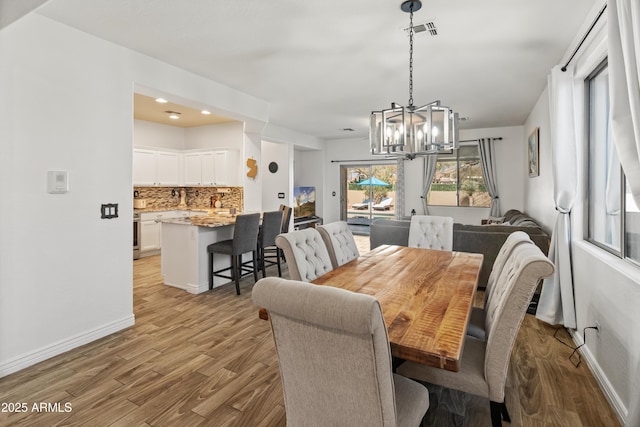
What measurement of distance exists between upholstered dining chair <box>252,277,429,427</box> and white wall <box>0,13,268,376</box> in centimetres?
234

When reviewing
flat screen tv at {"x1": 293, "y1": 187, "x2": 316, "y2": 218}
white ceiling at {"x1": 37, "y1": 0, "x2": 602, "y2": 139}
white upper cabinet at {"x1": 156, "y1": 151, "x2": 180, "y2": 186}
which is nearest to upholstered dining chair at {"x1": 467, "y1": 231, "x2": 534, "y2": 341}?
white ceiling at {"x1": 37, "y1": 0, "x2": 602, "y2": 139}

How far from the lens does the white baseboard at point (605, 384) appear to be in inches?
72.7

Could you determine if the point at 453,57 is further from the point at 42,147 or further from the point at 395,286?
the point at 42,147

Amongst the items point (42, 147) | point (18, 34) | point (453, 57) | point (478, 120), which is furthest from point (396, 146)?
point (478, 120)

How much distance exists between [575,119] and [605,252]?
3.97 feet

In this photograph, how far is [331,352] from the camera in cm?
108

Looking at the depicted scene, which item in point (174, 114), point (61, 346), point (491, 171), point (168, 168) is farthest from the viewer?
point (491, 171)

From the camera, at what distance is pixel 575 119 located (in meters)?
2.89

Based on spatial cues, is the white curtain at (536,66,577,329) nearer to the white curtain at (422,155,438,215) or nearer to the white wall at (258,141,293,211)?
the white curtain at (422,155,438,215)

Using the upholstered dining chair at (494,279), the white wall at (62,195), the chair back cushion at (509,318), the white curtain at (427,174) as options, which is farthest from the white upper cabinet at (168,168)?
the chair back cushion at (509,318)

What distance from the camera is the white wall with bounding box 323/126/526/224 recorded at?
22.6ft

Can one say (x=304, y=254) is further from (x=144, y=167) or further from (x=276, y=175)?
(x=276, y=175)

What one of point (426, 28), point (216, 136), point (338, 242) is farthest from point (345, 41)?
point (216, 136)

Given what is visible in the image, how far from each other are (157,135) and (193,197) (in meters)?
1.48
